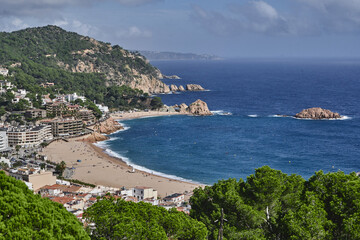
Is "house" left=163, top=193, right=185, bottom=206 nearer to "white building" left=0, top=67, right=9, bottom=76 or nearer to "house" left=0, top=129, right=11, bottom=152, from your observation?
"house" left=0, top=129, right=11, bottom=152

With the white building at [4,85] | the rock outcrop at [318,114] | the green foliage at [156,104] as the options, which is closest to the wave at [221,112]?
the green foliage at [156,104]

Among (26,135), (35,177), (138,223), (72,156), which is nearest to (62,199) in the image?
(35,177)

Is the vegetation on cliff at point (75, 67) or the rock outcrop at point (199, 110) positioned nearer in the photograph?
the rock outcrop at point (199, 110)

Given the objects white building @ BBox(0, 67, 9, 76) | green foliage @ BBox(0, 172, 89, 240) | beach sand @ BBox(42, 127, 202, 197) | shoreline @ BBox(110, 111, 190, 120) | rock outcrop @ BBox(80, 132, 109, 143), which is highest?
white building @ BBox(0, 67, 9, 76)

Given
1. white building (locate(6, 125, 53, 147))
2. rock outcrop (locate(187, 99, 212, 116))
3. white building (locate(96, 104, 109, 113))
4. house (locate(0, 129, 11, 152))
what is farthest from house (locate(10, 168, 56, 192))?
rock outcrop (locate(187, 99, 212, 116))

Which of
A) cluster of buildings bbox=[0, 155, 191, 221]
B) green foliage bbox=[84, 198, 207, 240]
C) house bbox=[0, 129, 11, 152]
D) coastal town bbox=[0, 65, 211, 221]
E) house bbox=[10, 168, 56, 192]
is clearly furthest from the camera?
house bbox=[0, 129, 11, 152]

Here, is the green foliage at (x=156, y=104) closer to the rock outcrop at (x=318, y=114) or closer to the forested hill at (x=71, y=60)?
the forested hill at (x=71, y=60)

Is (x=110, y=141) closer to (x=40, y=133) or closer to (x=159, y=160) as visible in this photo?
(x=40, y=133)
